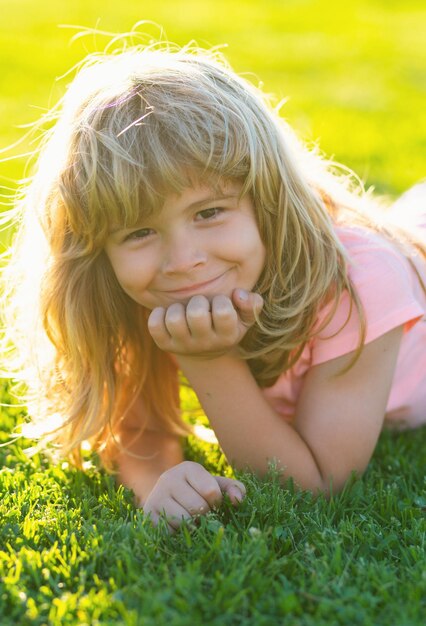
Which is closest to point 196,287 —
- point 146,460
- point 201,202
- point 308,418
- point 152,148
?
point 201,202

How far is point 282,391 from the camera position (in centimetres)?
342

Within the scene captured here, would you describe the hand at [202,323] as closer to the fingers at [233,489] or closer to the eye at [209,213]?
the eye at [209,213]

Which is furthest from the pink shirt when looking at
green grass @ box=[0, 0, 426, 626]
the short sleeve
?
green grass @ box=[0, 0, 426, 626]

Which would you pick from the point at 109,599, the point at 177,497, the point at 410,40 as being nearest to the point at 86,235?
the point at 177,497

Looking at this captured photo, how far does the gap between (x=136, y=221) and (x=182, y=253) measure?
16 cm

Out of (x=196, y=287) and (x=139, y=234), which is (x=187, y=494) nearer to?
(x=196, y=287)

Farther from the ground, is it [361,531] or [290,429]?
[290,429]

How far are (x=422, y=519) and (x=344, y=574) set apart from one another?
475 millimetres

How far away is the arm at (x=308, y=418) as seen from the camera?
3.09 metres

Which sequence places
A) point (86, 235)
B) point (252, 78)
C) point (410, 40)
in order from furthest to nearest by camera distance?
1. point (410, 40)
2. point (252, 78)
3. point (86, 235)

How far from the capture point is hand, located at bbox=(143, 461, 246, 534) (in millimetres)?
2719

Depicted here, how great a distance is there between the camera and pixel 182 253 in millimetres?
2842

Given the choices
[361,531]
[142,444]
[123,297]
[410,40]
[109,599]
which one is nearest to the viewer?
[109,599]

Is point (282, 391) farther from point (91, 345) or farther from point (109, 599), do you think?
point (109, 599)
